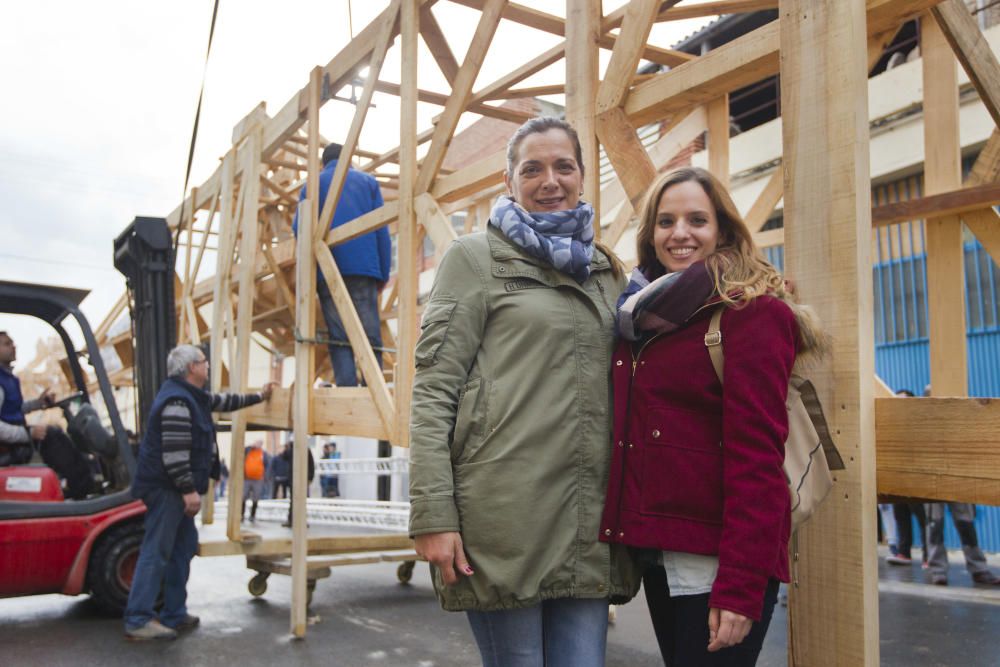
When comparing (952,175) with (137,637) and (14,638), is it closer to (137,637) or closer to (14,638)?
(137,637)

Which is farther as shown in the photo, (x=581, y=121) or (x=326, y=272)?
(x=326, y=272)

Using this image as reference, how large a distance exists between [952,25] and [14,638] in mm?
6690

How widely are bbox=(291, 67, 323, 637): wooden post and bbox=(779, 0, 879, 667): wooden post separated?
3.81 meters

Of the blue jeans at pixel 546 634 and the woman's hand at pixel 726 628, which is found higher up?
the woman's hand at pixel 726 628

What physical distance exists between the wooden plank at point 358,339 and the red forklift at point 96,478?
2342 mm

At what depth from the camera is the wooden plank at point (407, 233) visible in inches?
180

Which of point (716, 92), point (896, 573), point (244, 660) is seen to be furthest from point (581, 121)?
point (896, 573)

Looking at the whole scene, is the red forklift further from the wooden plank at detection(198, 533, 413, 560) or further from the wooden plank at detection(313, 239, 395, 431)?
the wooden plank at detection(313, 239, 395, 431)

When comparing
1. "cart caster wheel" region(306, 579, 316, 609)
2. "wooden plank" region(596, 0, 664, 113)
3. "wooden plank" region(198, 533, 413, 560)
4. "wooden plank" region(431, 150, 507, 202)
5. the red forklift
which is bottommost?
"cart caster wheel" region(306, 579, 316, 609)

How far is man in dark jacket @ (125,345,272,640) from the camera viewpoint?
568cm

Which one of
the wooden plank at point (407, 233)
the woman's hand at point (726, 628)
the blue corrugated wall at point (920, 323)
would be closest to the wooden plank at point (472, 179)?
the wooden plank at point (407, 233)

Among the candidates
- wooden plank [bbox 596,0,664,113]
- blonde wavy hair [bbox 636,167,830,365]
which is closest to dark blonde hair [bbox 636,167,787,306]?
blonde wavy hair [bbox 636,167,830,365]

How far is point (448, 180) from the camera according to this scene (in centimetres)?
452

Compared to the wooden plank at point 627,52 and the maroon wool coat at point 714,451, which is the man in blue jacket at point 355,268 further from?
the maroon wool coat at point 714,451
